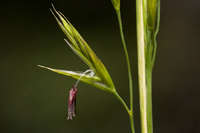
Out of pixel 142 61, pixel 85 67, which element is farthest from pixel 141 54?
pixel 85 67

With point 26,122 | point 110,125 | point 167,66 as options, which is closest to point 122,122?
point 110,125

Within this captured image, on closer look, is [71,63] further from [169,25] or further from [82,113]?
[169,25]

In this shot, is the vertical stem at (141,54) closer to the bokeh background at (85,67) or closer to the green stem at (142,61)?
the green stem at (142,61)

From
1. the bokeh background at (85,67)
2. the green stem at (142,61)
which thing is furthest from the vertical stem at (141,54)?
the bokeh background at (85,67)

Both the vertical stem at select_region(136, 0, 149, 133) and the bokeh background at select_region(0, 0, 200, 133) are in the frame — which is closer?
the vertical stem at select_region(136, 0, 149, 133)

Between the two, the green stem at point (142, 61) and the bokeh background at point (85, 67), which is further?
the bokeh background at point (85, 67)

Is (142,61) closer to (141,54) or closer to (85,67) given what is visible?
(141,54)

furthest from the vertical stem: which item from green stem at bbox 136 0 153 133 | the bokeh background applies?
the bokeh background

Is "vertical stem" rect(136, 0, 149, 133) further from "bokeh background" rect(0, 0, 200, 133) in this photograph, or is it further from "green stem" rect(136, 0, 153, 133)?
"bokeh background" rect(0, 0, 200, 133)

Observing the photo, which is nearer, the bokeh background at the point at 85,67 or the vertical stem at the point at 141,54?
the vertical stem at the point at 141,54
